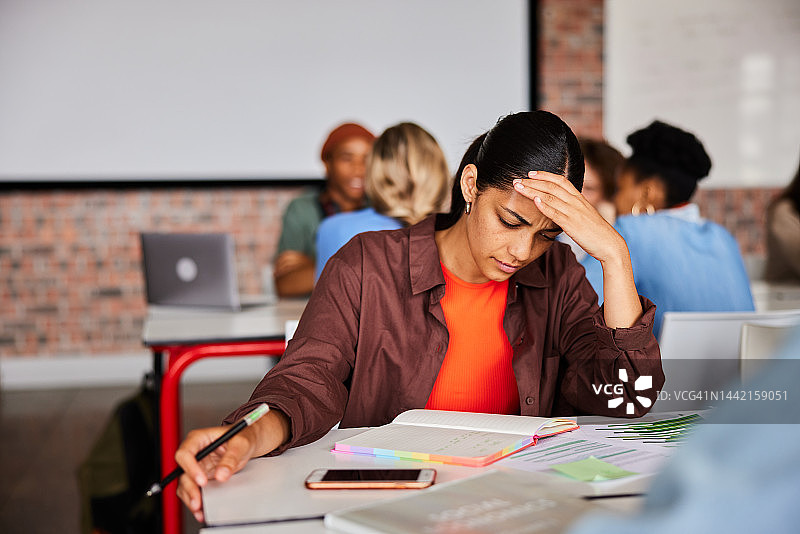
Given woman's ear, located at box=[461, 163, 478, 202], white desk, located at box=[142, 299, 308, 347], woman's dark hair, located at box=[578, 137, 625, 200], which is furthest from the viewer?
woman's dark hair, located at box=[578, 137, 625, 200]

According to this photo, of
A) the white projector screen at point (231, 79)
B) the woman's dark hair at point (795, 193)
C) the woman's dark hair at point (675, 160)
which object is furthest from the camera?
the white projector screen at point (231, 79)

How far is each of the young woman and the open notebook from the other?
12 cm

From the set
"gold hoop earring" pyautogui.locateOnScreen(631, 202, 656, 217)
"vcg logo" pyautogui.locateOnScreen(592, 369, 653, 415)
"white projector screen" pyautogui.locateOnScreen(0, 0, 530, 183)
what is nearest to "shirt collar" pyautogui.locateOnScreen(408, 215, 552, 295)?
"vcg logo" pyautogui.locateOnScreen(592, 369, 653, 415)

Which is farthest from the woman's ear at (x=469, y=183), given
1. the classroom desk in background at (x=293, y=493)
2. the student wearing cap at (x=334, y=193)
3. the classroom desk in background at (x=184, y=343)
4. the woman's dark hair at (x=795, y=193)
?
the woman's dark hair at (x=795, y=193)

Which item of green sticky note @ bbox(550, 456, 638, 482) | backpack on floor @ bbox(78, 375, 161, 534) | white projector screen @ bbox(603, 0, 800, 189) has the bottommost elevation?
backpack on floor @ bbox(78, 375, 161, 534)

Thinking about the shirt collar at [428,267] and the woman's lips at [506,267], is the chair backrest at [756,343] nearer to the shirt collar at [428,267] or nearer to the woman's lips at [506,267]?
the shirt collar at [428,267]

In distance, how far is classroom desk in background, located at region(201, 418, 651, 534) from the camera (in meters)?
0.90

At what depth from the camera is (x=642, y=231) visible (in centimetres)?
232

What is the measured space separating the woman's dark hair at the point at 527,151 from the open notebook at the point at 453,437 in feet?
1.41

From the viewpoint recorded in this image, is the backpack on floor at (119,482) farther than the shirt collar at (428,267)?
Yes

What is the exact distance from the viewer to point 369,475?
102 cm

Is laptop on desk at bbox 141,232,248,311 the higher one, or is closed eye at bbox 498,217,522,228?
closed eye at bbox 498,217,522,228

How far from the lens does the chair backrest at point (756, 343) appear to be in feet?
5.58

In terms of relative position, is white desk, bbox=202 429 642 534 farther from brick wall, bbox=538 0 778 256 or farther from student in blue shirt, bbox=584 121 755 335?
brick wall, bbox=538 0 778 256
